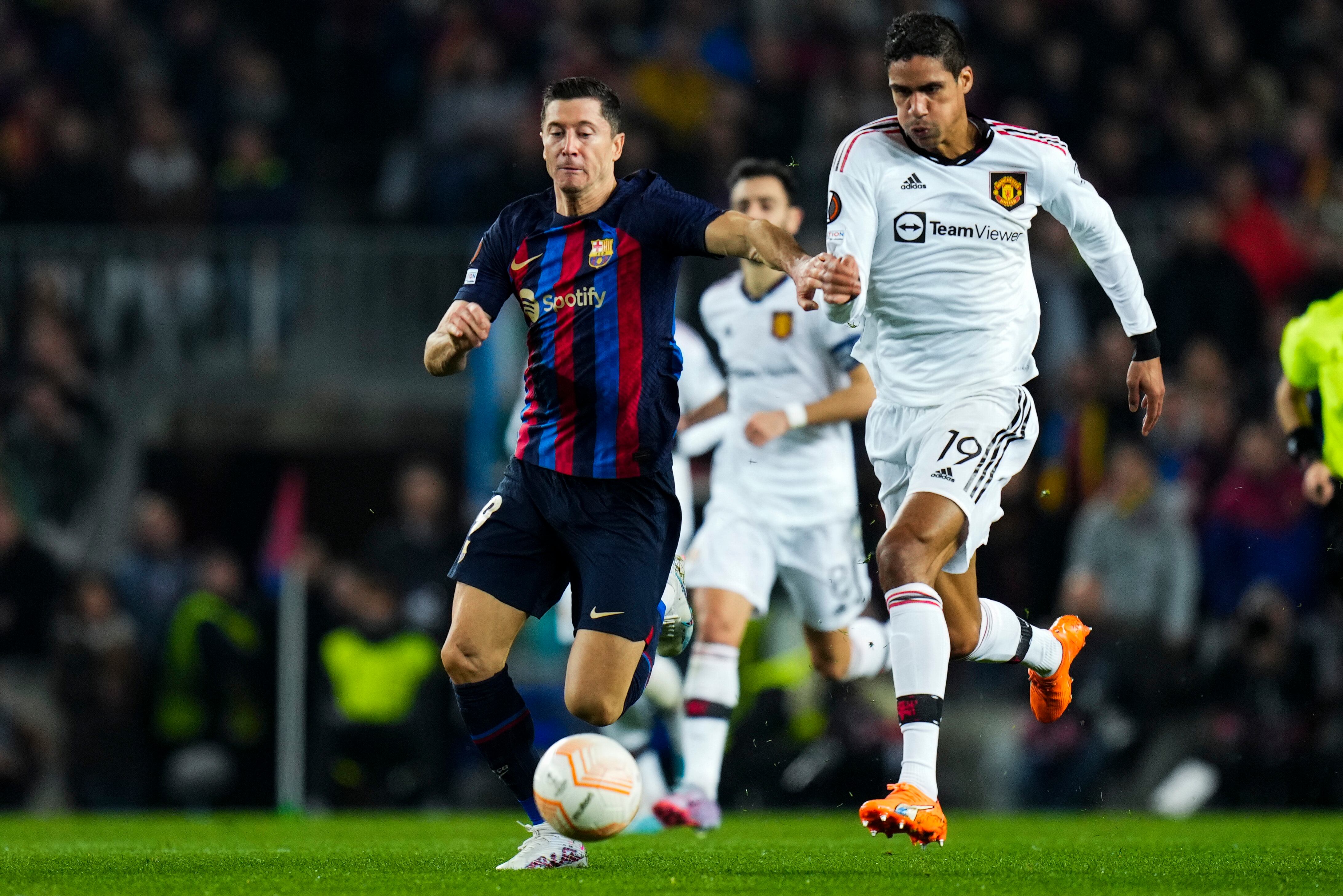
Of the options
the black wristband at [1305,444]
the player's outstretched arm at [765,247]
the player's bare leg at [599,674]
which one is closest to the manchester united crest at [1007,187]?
the player's outstretched arm at [765,247]

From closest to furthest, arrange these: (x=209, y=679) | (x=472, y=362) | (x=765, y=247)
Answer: (x=765, y=247) → (x=209, y=679) → (x=472, y=362)

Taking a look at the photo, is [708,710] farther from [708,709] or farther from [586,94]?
[586,94]

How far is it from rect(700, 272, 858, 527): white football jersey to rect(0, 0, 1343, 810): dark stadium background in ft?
3.56

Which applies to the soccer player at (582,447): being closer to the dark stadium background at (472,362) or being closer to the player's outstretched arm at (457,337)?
the player's outstretched arm at (457,337)

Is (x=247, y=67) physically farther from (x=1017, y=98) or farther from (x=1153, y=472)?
(x=1153, y=472)

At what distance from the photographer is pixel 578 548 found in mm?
6199

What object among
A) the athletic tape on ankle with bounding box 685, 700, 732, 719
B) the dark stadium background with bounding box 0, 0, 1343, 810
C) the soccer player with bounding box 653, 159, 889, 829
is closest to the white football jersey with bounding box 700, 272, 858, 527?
the soccer player with bounding box 653, 159, 889, 829

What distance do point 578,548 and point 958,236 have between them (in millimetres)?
1756

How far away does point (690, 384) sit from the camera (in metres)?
9.36

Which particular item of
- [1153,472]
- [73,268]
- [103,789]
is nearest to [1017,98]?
[1153,472]

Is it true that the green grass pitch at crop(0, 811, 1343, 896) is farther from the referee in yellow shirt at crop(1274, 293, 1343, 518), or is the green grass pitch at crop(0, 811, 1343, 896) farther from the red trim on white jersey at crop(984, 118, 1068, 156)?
the red trim on white jersey at crop(984, 118, 1068, 156)

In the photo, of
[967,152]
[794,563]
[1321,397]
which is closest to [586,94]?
[967,152]

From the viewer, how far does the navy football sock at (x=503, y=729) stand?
620 centimetres

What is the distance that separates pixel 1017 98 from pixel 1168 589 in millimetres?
4837
